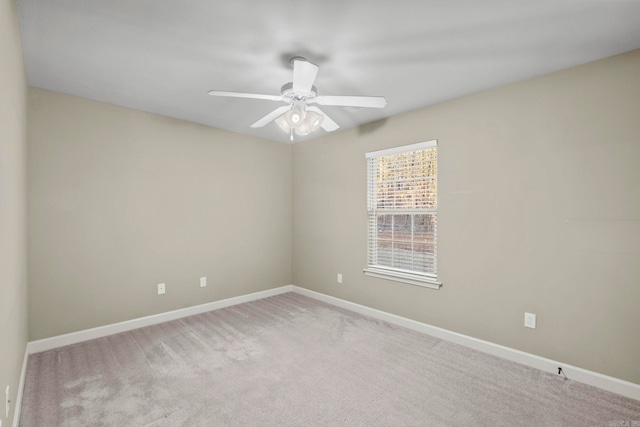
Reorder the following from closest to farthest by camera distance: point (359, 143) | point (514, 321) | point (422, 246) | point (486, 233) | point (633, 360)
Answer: point (633, 360) → point (514, 321) → point (486, 233) → point (422, 246) → point (359, 143)

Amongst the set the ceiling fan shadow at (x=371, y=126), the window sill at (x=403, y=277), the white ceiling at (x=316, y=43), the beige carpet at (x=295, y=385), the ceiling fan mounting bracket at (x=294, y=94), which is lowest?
the beige carpet at (x=295, y=385)

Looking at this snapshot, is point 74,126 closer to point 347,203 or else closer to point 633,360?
point 347,203

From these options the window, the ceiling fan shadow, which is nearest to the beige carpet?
the window

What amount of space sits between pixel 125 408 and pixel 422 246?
3037mm

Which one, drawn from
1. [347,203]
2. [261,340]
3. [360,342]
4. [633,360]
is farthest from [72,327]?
[633,360]

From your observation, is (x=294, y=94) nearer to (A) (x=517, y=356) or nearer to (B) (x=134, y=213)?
(B) (x=134, y=213)

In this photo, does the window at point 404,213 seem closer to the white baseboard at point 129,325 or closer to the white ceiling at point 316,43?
the white ceiling at point 316,43

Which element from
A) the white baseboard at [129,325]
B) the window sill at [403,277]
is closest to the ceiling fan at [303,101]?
the window sill at [403,277]

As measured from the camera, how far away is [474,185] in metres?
3.03

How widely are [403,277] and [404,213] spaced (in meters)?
0.76

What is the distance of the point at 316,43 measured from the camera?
Answer: 6.94ft

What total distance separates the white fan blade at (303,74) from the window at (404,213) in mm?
1761

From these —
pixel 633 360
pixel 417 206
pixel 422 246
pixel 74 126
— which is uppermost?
pixel 74 126

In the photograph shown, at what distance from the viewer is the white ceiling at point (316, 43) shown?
1.78 meters
